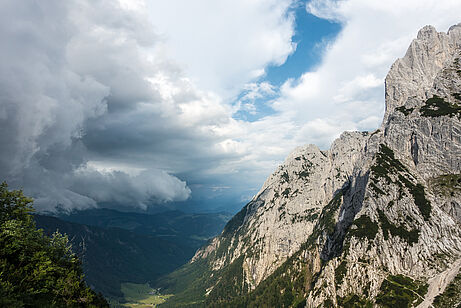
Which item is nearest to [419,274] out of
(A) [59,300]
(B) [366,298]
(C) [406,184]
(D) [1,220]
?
(B) [366,298]

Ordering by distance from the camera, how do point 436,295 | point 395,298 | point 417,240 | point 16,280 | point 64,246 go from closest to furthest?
point 16,280
point 64,246
point 436,295
point 395,298
point 417,240

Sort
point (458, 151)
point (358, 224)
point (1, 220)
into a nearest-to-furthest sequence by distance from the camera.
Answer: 1. point (1, 220)
2. point (458, 151)
3. point (358, 224)

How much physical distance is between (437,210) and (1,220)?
234m

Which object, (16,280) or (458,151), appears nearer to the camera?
(16,280)

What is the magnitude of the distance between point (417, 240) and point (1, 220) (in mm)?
219870

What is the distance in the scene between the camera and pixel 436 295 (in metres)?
132

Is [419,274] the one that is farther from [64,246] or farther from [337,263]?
[64,246]

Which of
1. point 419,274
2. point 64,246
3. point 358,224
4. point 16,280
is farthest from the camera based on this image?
point 358,224

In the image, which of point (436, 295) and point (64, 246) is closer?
point (64, 246)

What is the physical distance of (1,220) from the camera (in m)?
45.3

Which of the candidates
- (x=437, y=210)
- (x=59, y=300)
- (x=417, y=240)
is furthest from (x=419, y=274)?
(x=59, y=300)

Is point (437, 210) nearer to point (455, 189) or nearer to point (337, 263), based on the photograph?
point (455, 189)

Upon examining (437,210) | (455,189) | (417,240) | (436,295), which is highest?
(455,189)

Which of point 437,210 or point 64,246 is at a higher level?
point 64,246
